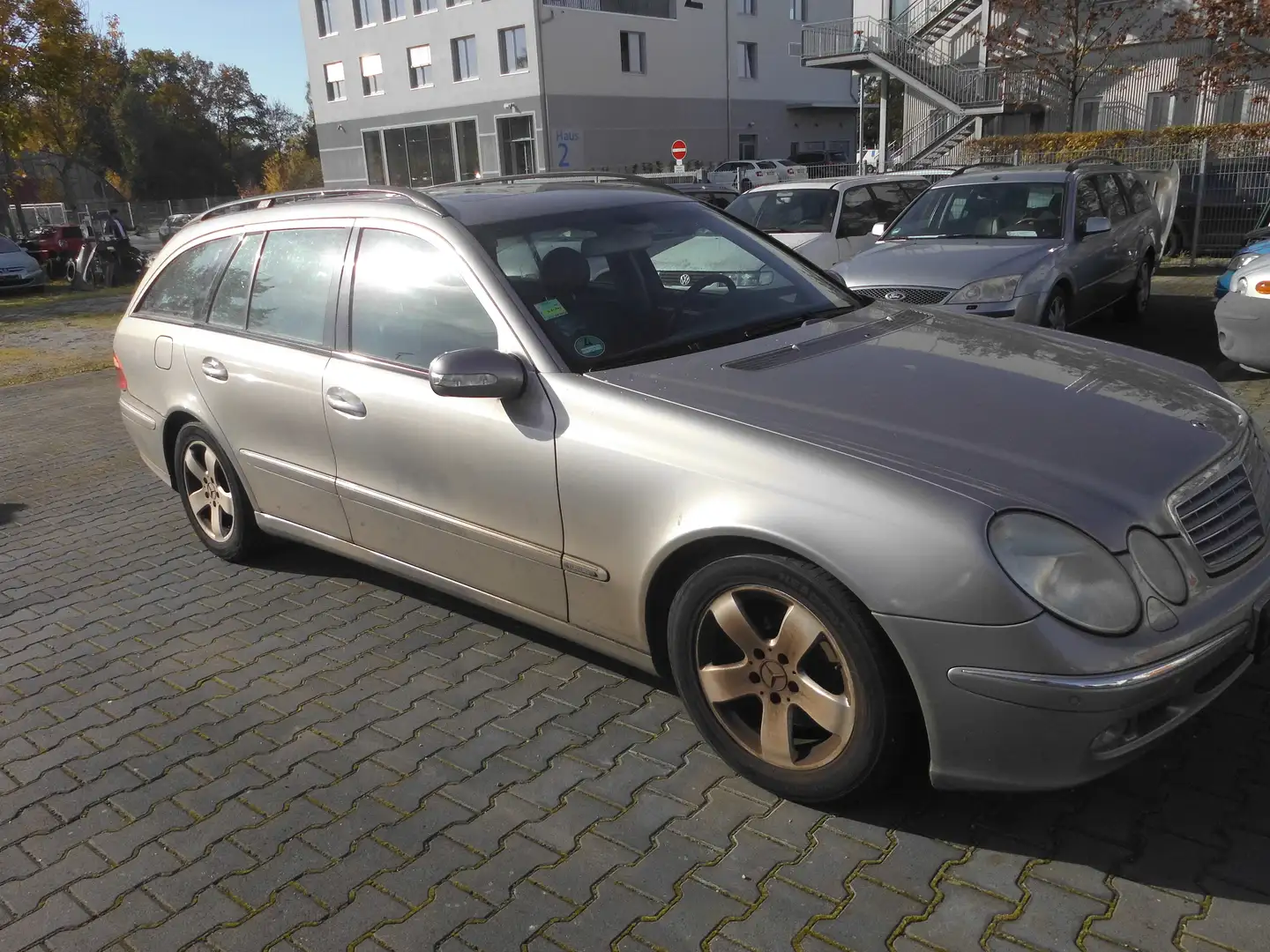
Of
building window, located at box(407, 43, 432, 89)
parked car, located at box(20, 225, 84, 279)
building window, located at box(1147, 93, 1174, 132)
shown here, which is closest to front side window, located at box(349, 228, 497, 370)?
building window, located at box(1147, 93, 1174, 132)

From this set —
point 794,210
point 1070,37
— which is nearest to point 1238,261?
point 794,210

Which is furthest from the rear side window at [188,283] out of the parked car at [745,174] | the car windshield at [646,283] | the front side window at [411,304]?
the parked car at [745,174]

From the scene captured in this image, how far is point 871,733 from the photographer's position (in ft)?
8.59

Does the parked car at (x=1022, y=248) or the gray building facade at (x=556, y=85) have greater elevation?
the gray building facade at (x=556, y=85)

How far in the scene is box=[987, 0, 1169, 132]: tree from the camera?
21.8m

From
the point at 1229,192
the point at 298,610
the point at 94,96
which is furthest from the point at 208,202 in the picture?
the point at 298,610

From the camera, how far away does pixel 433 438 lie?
3.54 m

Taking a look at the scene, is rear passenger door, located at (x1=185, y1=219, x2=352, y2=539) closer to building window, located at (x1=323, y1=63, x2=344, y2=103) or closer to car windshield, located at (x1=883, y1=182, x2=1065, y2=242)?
car windshield, located at (x1=883, y1=182, x2=1065, y2=242)

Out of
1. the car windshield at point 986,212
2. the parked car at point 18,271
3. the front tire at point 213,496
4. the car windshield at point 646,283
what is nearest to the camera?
the car windshield at point 646,283

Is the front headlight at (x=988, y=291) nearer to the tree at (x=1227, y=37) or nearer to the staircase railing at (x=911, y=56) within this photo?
the tree at (x=1227, y=37)

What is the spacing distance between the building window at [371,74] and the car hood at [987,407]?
161ft

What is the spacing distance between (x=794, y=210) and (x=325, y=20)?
45.1 metres

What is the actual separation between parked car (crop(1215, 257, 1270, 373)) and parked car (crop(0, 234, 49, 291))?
22.6m

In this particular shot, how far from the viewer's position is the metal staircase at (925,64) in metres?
25.4
